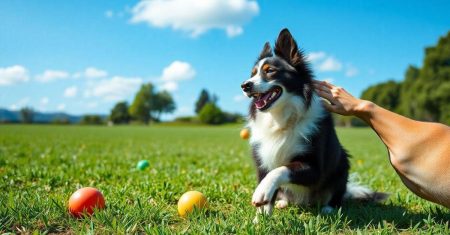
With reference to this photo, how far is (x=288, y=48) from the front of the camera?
4215 millimetres

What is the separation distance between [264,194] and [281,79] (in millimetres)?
1353

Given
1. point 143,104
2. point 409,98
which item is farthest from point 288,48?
point 143,104

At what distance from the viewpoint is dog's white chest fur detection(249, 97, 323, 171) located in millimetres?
3889

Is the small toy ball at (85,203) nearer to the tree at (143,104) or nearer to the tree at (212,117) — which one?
the tree at (212,117)

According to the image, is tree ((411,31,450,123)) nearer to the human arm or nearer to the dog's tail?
the dog's tail

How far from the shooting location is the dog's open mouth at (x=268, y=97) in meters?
3.99

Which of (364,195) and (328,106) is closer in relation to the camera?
(328,106)

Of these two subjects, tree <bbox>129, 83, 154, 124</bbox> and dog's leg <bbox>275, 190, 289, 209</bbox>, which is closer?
dog's leg <bbox>275, 190, 289, 209</bbox>

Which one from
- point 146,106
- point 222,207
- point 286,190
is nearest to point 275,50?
point 286,190

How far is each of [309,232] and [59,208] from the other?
2434 millimetres

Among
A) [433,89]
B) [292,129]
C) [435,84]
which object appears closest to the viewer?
[292,129]

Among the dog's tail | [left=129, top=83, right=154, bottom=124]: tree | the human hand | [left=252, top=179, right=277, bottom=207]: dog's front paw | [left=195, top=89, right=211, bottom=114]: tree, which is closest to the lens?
[left=252, top=179, right=277, bottom=207]: dog's front paw

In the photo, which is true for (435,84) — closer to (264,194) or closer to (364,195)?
(364,195)

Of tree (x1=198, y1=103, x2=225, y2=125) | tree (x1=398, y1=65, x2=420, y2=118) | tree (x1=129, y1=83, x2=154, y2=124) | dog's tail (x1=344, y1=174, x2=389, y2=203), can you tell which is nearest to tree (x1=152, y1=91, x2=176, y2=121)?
tree (x1=129, y1=83, x2=154, y2=124)
